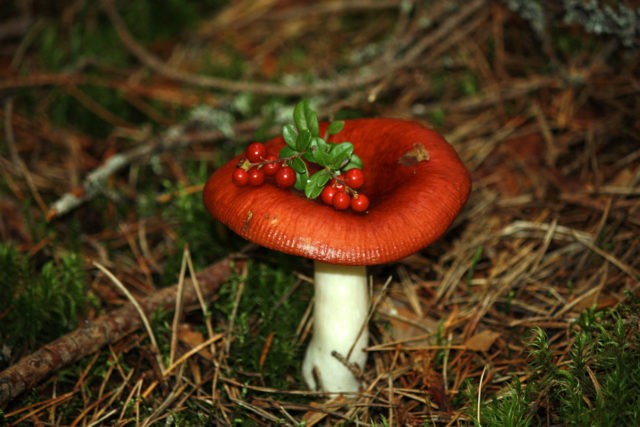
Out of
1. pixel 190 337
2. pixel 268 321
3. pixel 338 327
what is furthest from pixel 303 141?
pixel 190 337

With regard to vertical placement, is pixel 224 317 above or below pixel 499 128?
below

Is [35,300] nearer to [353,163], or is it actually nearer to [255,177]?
[255,177]

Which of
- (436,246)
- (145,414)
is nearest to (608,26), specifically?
(436,246)

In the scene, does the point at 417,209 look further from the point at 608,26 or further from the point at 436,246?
the point at 608,26

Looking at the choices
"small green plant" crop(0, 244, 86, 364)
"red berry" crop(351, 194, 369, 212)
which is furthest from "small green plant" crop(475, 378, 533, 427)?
"small green plant" crop(0, 244, 86, 364)

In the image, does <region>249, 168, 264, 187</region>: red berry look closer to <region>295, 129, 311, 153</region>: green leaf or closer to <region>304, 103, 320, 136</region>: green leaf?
<region>295, 129, 311, 153</region>: green leaf

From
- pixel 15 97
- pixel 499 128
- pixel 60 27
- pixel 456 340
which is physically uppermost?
pixel 60 27

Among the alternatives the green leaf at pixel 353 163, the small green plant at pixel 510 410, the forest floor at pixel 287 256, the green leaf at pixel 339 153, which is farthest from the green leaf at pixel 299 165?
the small green plant at pixel 510 410
